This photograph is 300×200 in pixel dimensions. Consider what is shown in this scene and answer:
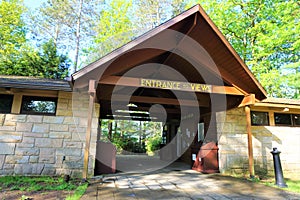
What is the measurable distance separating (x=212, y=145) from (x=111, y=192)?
3569 millimetres

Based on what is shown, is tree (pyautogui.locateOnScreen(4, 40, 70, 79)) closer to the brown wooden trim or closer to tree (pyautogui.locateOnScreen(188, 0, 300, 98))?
the brown wooden trim

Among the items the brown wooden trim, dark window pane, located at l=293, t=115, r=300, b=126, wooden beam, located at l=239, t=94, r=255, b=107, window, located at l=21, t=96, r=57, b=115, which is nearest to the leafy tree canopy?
the brown wooden trim

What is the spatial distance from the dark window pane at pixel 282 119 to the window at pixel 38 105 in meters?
7.20

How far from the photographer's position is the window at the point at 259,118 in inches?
251

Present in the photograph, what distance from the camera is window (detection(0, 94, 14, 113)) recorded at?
4.94 meters

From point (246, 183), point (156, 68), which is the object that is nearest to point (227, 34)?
point (156, 68)

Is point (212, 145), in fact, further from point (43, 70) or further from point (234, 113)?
point (43, 70)

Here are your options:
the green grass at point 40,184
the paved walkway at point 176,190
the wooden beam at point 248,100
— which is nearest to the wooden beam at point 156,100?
the wooden beam at point 248,100

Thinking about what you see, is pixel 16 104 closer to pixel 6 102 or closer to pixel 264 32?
pixel 6 102

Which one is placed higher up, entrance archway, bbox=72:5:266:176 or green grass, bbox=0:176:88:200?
entrance archway, bbox=72:5:266:176

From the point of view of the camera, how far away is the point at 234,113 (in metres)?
6.14

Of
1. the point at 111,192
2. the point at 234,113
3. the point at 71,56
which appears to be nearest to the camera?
the point at 111,192

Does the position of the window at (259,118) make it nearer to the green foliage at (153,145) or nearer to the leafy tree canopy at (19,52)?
the green foliage at (153,145)

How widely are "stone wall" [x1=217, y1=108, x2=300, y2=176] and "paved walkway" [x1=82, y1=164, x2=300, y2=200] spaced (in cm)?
126
